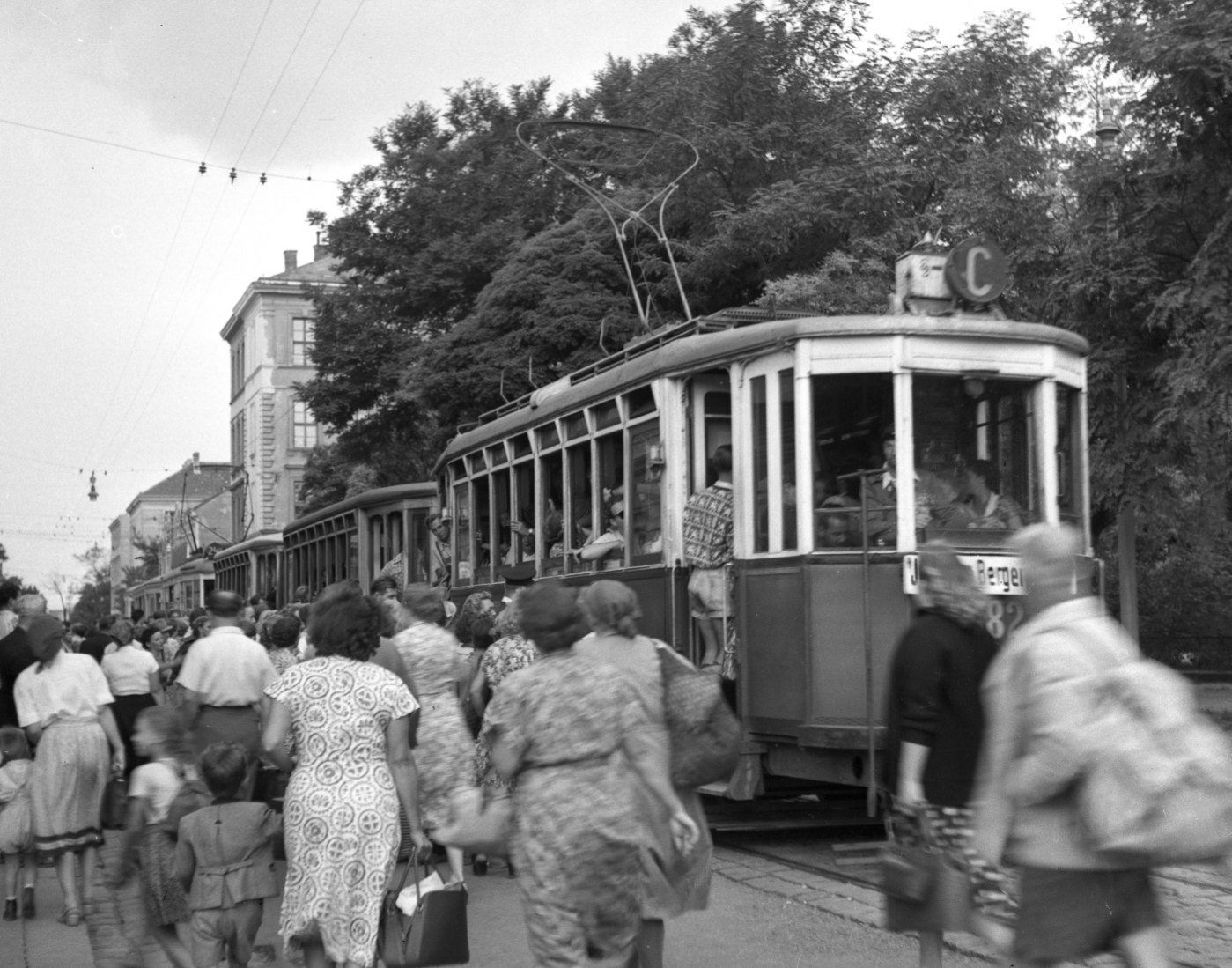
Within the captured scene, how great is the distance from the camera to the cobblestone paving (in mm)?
6891

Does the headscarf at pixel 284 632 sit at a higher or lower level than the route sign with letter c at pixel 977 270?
lower

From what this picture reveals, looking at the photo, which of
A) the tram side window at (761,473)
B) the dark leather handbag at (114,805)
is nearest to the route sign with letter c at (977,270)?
the tram side window at (761,473)

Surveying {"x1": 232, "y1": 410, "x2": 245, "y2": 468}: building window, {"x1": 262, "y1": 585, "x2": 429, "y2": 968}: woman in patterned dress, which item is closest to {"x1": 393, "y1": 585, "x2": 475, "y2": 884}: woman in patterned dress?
{"x1": 262, "y1": 585, "x2": 429, "y2": 968}: woman in patterned dress

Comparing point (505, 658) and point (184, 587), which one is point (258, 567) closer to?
point (184, 587)

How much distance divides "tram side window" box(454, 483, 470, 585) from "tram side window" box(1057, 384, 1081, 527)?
21.7 ft

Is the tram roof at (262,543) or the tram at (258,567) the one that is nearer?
the tram at (258,567)

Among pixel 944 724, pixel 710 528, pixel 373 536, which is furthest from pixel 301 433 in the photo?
pixel 944 724

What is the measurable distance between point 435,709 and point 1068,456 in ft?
15.7

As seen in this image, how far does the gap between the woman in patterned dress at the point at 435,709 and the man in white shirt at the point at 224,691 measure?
0.69 m

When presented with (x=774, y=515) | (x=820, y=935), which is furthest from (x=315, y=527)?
(x=820, y=935)

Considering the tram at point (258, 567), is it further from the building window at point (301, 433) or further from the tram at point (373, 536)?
the building window at point (301, 433)

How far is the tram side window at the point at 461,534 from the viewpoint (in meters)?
15.2

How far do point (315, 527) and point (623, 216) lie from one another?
7.38 metres

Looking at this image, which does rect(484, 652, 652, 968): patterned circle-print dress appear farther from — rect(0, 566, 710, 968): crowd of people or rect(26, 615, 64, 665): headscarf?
rect(26, 615, 64, 665): headscarf
